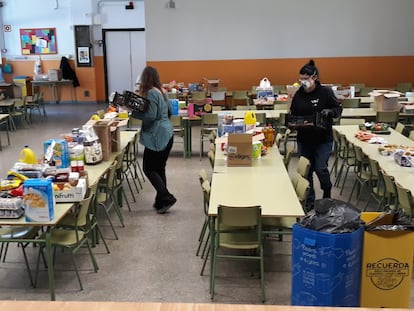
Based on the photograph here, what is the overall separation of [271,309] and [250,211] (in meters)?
1.89

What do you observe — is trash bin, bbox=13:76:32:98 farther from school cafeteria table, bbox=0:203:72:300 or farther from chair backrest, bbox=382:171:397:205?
chair backrest, bbox=382:171:397:205

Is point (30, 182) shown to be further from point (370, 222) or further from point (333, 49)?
point (333, 49)

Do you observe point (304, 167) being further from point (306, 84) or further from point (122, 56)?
point (122, 56)

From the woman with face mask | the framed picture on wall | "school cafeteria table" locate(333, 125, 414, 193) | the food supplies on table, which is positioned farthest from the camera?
the framed picture on wall

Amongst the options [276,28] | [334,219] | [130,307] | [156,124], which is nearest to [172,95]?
[276,28]

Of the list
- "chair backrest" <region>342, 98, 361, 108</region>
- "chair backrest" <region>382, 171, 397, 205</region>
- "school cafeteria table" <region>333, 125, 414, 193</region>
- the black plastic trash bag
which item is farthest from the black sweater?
"chair backrest" <region>342, 98, 361, 108</region>

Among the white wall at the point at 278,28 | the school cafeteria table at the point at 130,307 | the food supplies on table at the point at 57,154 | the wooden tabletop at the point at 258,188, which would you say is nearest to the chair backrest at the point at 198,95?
the white wall at the point at 278,28

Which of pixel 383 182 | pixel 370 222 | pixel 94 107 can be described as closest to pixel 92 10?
pixel 94 107

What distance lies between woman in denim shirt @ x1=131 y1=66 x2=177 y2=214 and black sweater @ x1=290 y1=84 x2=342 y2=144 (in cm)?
147

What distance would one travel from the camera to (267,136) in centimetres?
582

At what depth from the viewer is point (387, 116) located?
794cm

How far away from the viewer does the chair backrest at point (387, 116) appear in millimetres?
7918

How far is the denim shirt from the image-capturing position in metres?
5.47

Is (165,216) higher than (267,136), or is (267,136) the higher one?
(267,136)
